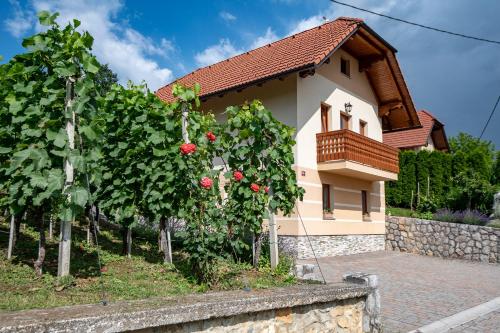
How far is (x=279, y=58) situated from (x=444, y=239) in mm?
8572

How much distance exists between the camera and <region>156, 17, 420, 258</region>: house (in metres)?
12.9

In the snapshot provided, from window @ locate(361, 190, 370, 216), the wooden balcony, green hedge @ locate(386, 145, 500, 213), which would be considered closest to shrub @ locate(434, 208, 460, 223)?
window @ locate(361, 190, 370, 216)

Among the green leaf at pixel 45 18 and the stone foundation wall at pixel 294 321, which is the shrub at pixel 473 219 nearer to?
the stone foundation wall at pixel 294 321

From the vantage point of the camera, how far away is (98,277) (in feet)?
16.3

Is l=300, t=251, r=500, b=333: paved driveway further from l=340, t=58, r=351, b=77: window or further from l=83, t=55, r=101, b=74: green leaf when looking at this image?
l=340, t=58, r=351, b=77: window

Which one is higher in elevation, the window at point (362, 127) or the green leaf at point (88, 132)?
the window at point (362, 127)

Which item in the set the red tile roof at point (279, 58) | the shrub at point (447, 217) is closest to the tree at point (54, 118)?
the red tile roof at point (279, 58)

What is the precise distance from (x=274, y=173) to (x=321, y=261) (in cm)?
540

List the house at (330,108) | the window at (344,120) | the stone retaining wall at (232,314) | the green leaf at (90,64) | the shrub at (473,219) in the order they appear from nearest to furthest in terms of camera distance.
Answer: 1. the stone retaining wall at (232,314)
2. the green leaf at (90,64)
3. the house at (330,108)
4. the shrub at (473,219)
5. the window at (344,120)

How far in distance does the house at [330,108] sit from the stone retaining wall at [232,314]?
7425 mm

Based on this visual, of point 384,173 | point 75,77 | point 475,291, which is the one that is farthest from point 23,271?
point 384,173

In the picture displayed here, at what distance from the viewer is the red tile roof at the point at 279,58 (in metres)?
12.8

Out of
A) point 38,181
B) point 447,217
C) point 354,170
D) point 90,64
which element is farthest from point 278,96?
point 38,181

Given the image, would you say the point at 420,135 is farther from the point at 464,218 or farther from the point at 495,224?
the point at 495,224
